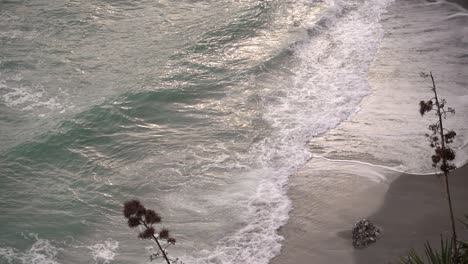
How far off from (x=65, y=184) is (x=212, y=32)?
7.50 metres

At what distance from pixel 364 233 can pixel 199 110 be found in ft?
19.0

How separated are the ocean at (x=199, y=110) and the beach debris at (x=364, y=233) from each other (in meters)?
1.36

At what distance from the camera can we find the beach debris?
9.84 meters

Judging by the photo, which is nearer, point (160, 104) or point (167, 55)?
point (160, 104)

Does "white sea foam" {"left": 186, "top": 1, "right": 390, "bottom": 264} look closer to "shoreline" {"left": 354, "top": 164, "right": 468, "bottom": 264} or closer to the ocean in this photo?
the ocean

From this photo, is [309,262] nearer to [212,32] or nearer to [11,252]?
[11,252]

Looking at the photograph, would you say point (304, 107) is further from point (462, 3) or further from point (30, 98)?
point (462, 3)

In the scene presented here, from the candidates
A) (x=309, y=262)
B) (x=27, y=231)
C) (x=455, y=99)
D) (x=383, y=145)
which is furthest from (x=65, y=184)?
(x=455, y=99)

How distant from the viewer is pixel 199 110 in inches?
569

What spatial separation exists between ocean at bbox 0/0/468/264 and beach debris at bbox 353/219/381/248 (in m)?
1.36

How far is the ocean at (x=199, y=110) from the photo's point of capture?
11008 millimetres

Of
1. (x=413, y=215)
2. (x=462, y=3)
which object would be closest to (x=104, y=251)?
(x=413, y=215)

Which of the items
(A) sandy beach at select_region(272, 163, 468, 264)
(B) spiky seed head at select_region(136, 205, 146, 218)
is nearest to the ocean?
(A) sandy beach at select_region(272, 163, 468, 264)

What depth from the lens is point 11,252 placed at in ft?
34.8
